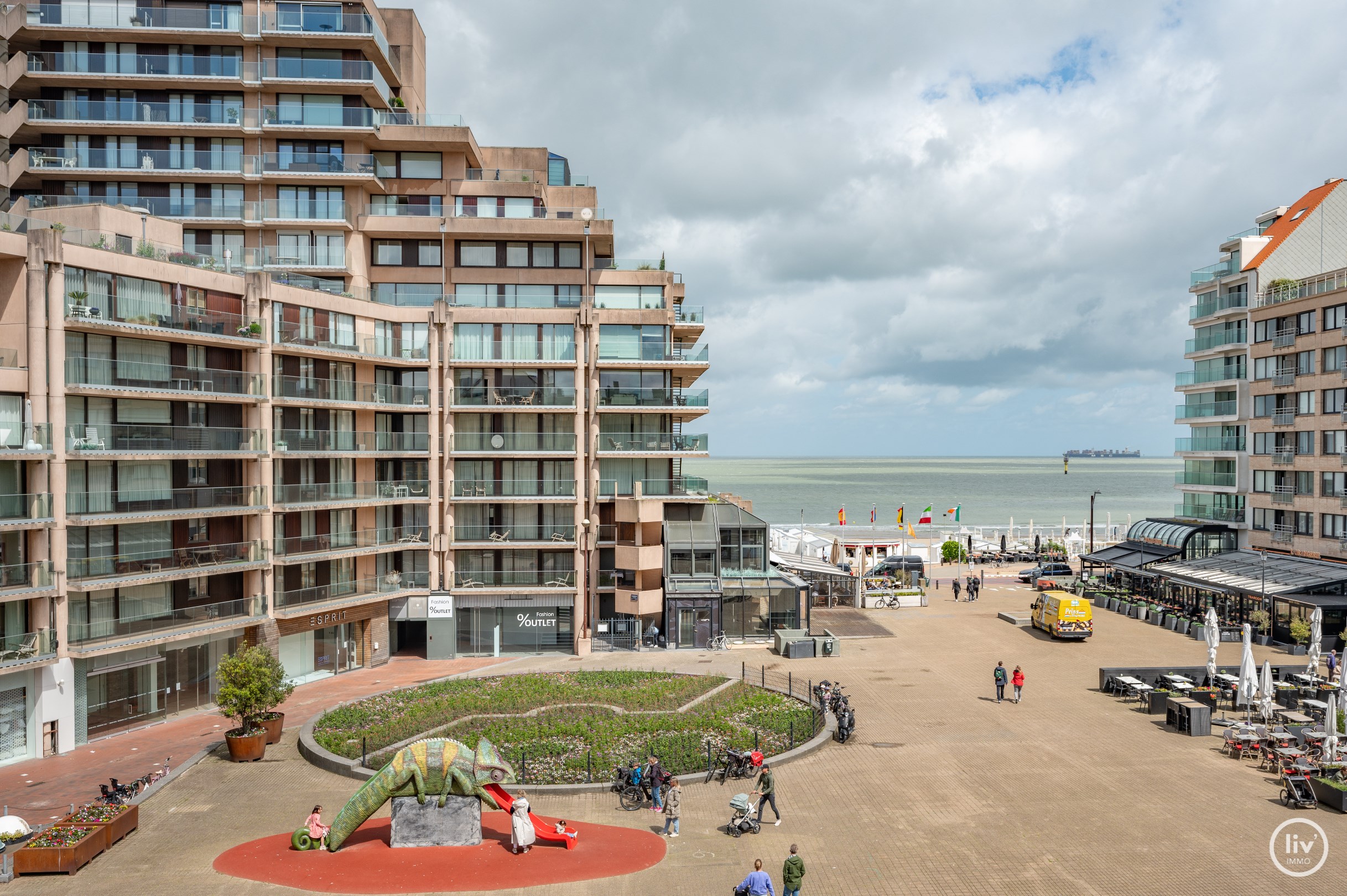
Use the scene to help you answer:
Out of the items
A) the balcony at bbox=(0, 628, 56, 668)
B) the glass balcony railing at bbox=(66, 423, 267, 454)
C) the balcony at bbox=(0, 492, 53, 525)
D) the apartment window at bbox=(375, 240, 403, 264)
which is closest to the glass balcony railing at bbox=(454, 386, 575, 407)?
the apartment window at bbox=(375, 240, 403, 264)

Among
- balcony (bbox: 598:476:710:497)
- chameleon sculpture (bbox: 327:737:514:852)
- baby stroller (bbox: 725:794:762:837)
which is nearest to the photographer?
chameleon sculpture (bbox: 327:737:514:852)

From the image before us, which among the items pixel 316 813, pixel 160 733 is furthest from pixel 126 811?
pixel 160 733

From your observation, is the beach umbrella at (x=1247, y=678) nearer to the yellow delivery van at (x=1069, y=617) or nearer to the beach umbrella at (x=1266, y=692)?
the beach umbrella at (x=1266, y=692)

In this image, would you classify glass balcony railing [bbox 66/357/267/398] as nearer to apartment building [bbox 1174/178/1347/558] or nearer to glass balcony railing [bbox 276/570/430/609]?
glass balcony railing [bbox 276/570/430/609]

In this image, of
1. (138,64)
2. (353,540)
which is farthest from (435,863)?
(138,64)

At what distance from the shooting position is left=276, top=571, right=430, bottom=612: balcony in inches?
1601

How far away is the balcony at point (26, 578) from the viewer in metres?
30.3

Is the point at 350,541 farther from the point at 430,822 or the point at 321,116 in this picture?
the point at 430,822

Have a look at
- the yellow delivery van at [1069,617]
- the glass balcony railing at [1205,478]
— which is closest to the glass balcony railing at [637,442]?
the yellow delivery van at [1069,617]

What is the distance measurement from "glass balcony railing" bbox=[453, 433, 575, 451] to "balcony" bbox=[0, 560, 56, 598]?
19.2 m

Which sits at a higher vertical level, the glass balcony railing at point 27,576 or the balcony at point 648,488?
the balcony at point 648,488

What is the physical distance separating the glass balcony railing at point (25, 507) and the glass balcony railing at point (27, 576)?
1592mm

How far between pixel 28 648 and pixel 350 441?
16416 millimetres

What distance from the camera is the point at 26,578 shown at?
102ft
